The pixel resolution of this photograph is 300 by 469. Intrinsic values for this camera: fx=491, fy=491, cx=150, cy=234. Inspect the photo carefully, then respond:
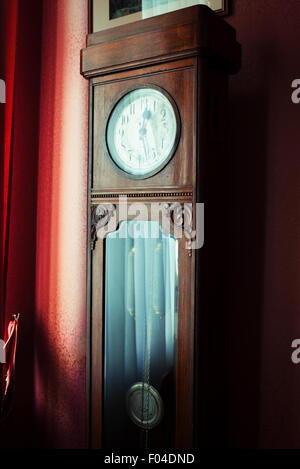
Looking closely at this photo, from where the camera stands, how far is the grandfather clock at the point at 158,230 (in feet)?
3.51

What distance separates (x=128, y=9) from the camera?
1507 millimetres

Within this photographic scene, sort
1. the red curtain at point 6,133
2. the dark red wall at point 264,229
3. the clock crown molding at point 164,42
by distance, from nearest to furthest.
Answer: the clock crown molding at point 164,42
the dark red wall at point 264,229
the red curtain at point 6,133

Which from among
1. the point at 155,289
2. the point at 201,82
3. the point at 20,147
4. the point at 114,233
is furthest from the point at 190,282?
the point at 20,147

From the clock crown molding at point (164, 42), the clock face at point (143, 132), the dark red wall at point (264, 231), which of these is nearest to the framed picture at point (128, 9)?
the dark red wall at point (264, 231)

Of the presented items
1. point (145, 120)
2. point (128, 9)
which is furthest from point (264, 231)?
point (128, 9)

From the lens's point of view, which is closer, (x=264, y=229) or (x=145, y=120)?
(x=145, y=120)

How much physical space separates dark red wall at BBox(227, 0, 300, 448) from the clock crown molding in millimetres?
134

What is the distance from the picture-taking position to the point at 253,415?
4.19ft

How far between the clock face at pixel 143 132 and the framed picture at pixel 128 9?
1.02ft

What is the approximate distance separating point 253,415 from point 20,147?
113 centimetres

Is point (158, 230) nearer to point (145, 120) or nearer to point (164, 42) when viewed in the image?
point (145, 120)

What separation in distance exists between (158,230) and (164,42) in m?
0.42

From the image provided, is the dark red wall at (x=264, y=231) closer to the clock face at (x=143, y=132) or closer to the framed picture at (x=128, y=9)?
the framed picture at (x=128, y=9)

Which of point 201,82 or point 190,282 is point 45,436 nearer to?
point 190,282
